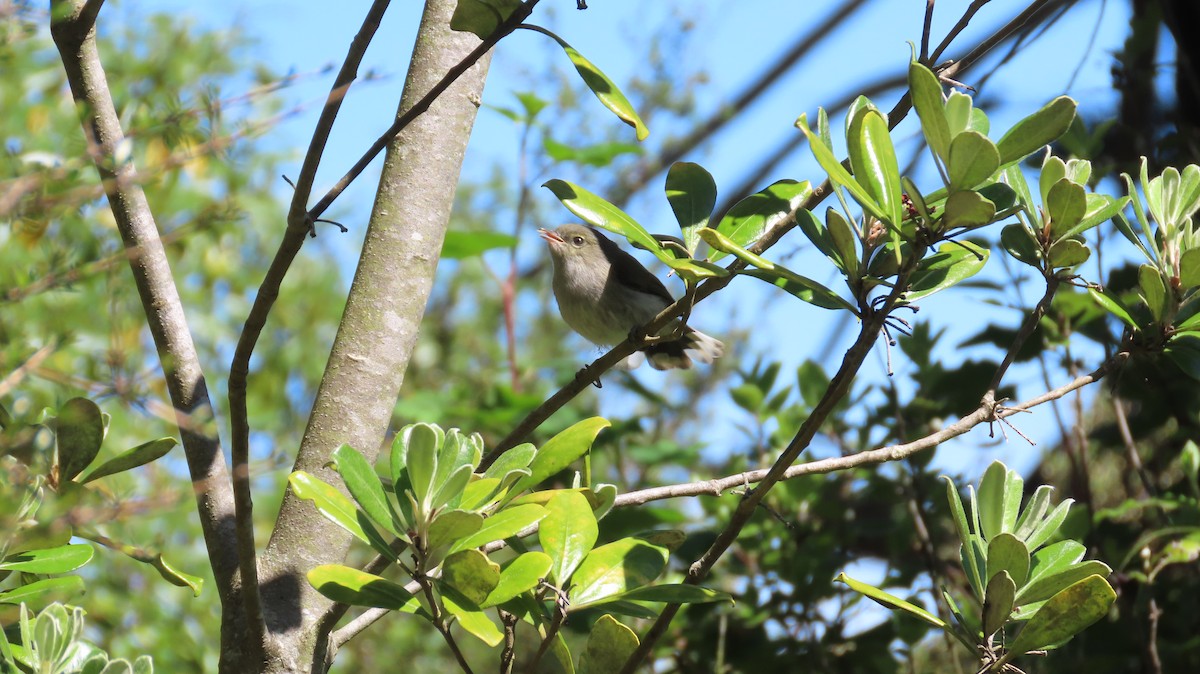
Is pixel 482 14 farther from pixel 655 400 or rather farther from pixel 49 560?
pixel 655 400


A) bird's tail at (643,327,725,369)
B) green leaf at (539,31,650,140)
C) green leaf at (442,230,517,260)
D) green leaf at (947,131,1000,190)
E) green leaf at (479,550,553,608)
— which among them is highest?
green leaf at (442,230,517,260)

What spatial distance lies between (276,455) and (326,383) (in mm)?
210

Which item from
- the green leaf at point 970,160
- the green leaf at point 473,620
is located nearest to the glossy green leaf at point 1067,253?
the green leaf at point 970,160

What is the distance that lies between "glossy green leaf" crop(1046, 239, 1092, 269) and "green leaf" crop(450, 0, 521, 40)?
0.85 meters

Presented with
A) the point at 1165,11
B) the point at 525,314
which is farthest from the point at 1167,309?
the point at 525,314

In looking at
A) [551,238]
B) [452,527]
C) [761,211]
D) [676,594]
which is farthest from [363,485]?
[551,238]

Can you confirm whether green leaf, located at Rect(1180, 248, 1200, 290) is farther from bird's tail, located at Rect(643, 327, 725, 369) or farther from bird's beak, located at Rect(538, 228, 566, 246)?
bird's beak, located at Rect(538, 228, 566, 246)

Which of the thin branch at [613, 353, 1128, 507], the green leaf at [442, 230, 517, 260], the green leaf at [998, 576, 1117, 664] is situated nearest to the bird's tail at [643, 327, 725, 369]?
the green leaf at [442, 230, 517, 260]

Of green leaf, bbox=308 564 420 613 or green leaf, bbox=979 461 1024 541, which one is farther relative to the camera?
green leaf, bbox=979 461 1024 541

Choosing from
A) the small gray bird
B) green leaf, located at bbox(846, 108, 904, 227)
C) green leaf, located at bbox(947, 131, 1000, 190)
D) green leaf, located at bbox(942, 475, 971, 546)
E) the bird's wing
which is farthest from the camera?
the bird's wing

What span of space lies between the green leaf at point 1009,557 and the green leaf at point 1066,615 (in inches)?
2.1

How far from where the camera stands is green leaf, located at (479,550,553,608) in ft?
4.68

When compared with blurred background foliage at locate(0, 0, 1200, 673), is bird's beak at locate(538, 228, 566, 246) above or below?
above

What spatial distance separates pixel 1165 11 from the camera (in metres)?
3.39
